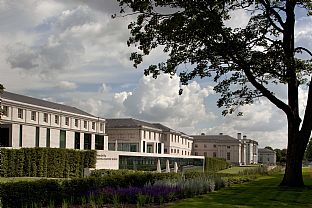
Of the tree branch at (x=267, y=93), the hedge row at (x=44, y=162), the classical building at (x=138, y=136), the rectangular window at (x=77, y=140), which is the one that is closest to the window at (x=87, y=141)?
the rectangular window at (x=77, y=140)

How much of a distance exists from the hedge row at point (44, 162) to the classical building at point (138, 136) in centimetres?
4022

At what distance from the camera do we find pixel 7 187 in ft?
50.8

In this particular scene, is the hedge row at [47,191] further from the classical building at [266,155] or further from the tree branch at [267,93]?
the classical building at [266,155]

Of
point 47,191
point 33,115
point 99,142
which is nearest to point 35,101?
point 33,115

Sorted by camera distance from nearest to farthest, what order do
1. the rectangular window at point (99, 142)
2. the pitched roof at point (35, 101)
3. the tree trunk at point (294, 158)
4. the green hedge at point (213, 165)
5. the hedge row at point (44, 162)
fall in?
the tree trunk at point (294, 158), the hedge row at point (44, 162), the pitched roof at point (35, 101), the green hedge at point (213, 165), the rectangular window at point (99, 142)

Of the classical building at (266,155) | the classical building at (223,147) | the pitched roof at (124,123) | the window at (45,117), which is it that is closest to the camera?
the window at (45,117)

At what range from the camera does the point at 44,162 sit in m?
45.0

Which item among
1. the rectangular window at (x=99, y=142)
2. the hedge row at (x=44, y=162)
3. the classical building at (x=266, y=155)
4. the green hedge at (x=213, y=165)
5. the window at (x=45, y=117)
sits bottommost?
the classical building at (x=266, y=155)

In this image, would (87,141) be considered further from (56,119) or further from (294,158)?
(294,158)

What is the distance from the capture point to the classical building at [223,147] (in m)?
140

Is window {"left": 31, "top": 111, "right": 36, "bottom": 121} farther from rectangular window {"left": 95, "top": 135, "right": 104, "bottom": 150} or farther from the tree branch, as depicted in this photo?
the tree branch

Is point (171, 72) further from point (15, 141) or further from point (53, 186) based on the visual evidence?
point (15, 141)

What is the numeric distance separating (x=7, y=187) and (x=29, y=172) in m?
29.5

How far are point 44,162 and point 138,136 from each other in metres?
52.7
